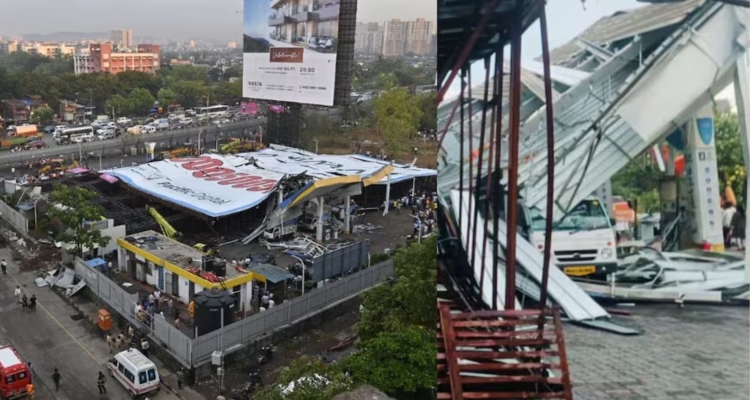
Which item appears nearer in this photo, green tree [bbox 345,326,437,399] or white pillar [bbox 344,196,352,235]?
green tree [bbox 345,326,437,399]

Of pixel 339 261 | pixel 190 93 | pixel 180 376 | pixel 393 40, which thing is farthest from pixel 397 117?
pixel 190 93

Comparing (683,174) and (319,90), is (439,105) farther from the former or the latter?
(319,90)

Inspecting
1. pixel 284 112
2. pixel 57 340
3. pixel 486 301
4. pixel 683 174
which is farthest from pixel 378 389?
pixel 284 112

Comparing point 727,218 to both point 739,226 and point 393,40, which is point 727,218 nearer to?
point 739,226

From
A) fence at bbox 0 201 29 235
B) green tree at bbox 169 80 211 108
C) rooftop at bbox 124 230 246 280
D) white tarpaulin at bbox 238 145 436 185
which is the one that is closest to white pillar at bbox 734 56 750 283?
rooftop at bbox 124 230 246 280

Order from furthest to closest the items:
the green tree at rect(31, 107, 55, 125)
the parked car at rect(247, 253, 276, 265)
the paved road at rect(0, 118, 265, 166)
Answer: the green tree at rect(31, 107, 55, 125), the paved road at rect(0, 118, 265, 166), the parked car at rect(247, 253, 276, 265)

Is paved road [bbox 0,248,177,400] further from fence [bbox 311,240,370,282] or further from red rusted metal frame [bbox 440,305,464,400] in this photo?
red rusted metal frame [bbox 440,305,464,400]

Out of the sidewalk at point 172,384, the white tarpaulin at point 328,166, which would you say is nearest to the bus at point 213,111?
the white tarpaulin at point 328,166
